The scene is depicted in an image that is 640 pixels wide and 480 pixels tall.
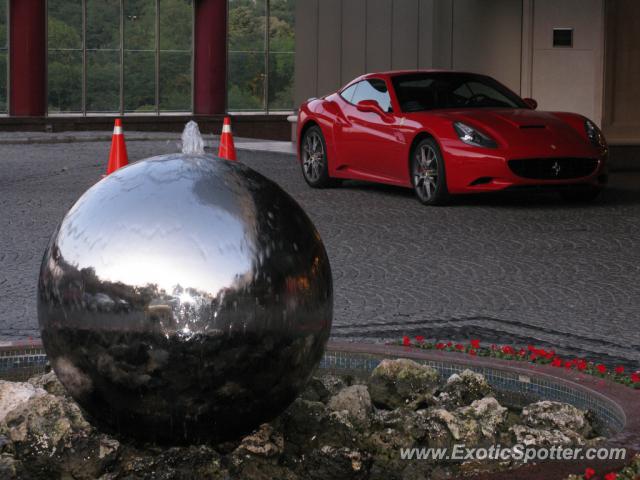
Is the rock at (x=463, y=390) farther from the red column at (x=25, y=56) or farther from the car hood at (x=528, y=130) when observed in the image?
the red column at (x=25, y=56)

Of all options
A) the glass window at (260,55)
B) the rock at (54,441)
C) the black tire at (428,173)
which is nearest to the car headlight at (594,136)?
the black tire at (428,173)

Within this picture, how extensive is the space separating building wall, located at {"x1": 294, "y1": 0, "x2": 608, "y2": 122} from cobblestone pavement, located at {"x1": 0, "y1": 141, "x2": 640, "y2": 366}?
3.27 meters

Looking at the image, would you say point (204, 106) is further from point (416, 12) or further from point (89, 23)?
point (416, 12)

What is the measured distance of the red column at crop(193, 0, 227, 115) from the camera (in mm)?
35688

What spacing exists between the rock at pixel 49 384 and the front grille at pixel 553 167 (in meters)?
9.09

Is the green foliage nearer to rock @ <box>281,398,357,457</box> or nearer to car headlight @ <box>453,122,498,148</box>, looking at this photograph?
car headlight @ <box>453,122,498,148</box>

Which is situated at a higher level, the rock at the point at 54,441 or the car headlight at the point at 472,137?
the car headlight at the point at 472,137

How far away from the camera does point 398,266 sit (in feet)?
33.2

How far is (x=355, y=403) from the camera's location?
16.9ft

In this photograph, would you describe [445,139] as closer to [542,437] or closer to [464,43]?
[464,43]

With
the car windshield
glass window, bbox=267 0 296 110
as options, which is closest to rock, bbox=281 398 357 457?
the car windshield

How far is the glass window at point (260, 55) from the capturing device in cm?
3728

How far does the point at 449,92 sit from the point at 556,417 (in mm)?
10821

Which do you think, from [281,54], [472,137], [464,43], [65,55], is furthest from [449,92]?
[281,54]
